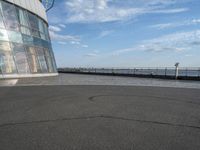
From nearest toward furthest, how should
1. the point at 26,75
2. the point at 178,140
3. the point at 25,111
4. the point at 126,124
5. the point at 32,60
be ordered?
the point at 178,140, the point at 126,124, the point at 25,111, the point at 26,75, the point at 32,60

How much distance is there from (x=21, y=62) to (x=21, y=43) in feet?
7.40

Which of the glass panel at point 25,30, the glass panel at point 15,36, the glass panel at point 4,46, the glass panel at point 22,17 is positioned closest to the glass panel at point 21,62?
the glass panel at point 4,46

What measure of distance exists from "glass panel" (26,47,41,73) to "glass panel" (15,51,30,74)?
75cm

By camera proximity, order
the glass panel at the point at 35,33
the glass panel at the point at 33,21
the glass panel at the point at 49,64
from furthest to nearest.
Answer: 1. the glass panel at the point at 49,64
2. the glass panel at the point at 33,21
3. the glass panel at the point at 35,33

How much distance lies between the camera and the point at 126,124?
5.33 metres

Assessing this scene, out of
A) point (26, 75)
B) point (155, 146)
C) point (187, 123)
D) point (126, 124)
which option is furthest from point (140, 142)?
point (26, 75)

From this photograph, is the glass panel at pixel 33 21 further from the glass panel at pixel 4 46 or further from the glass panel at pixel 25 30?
the glass panel at pixel 4 46

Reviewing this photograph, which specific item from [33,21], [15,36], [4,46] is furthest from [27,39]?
[4,46]

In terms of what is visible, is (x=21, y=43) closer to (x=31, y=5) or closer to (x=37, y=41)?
(x=37, y=41)

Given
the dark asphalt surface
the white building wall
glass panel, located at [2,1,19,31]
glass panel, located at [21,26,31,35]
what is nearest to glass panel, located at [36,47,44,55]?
glass panel, located at [21,26,31,35]

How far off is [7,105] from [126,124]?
4721mm

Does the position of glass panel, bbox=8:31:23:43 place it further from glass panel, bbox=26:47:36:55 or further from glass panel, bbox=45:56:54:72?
glass panel, bbox=45:56:54:72

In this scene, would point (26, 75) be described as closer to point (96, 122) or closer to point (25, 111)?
point (25, 111)

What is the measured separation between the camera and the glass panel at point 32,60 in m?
22.1
